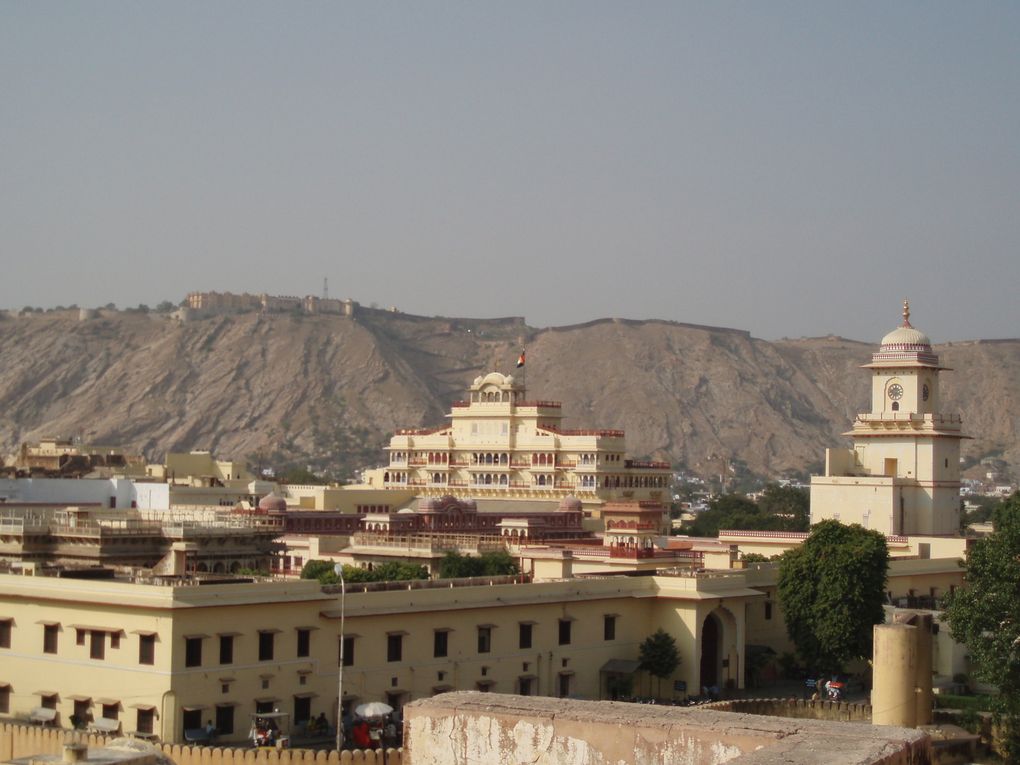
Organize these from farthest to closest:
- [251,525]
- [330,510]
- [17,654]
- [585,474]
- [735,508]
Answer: [735,508]
[585,474]
[330,510]
[251,525]
[17,654]

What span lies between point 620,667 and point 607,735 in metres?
23.8

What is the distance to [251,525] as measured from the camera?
54.2 metres

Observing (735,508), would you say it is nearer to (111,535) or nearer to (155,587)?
(111,535)

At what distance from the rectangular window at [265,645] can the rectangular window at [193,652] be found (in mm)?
1672

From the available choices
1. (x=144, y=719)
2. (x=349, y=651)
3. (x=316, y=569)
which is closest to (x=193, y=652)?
(x=144, y=719)

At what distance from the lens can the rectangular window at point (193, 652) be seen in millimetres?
37000

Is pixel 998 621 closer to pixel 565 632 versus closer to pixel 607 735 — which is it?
pixel 565 632

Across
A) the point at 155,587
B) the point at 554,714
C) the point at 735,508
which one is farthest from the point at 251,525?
the point at 735,508

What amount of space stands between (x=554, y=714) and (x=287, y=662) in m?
16.5

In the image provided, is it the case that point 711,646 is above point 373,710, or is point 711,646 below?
above

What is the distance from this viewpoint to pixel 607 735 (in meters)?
23.0

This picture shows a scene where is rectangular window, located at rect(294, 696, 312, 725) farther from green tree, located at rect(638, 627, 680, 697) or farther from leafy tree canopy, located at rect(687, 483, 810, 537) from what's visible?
leafy tree canopy, located at rect(687, 483, 810, 537)

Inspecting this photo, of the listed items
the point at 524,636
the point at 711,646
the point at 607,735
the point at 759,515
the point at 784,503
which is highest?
the point at 784,503

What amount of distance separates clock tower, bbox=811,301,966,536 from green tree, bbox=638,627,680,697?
21.2 meters
